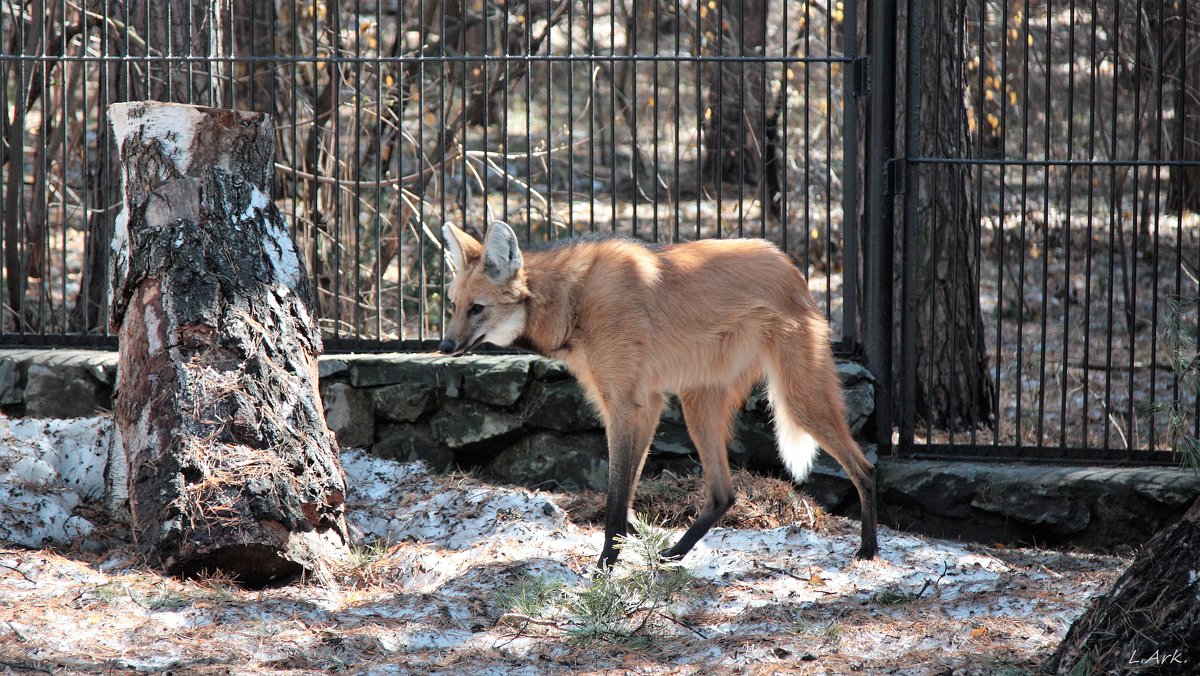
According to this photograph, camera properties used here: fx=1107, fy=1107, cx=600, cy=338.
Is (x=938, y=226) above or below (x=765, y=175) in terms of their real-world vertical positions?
below

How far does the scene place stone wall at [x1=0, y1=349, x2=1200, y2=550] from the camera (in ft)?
17.4

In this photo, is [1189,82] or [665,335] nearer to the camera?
[665,335]

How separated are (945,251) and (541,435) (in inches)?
97.0

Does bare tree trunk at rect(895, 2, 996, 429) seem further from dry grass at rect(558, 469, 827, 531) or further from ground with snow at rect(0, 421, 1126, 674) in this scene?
ground with snow at rect(0, 421, 1126, 674)

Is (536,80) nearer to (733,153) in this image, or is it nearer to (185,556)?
(733,153)

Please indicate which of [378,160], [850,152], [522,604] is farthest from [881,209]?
[378,160]

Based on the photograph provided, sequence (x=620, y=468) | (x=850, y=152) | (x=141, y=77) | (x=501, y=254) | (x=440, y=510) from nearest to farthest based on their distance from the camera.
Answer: (x=501, y=254), (x=620, y=468), (x=440, y=510), (x=850, y=152), (x=141, y=77)

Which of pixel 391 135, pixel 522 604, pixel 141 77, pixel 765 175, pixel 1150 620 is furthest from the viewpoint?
pixel 391 135

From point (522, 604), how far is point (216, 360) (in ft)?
5.05

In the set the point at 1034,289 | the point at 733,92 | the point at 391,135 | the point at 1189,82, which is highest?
the point at 733,92

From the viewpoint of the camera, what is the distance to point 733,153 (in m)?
12.4

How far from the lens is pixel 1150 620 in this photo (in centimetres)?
272

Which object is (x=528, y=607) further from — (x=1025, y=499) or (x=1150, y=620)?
(x=1025, y=499)

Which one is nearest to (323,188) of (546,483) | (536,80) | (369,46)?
(369,46)
